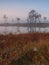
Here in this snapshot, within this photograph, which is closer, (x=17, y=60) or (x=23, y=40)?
(x=17, y=60)

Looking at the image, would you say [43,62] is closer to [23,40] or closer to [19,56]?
[19,56]

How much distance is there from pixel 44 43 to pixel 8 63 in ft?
7.50

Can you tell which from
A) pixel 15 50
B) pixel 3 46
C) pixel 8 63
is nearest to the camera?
pixel 8 63

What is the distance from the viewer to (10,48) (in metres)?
12.3

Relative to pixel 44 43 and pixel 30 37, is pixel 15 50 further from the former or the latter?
pixel 30 37

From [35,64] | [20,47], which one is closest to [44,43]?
[20,47]

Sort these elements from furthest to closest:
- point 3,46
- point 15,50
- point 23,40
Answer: point 23,40 < point 3,46 < point 15,50

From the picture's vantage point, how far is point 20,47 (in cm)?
1222

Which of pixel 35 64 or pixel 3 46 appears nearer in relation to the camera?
pixel 35 64

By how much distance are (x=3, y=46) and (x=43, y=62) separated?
7.75 feet

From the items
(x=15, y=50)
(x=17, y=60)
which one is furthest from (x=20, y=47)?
(x=17, y=60)

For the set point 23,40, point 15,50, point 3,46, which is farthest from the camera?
point 23,40

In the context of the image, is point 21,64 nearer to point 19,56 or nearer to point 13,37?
point 19,56

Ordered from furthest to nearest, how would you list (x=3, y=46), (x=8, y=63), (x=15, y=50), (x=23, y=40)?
(x=23, y=40)
(x=3, y=46)
(x=15, y=50)
(x=8, y=63)
